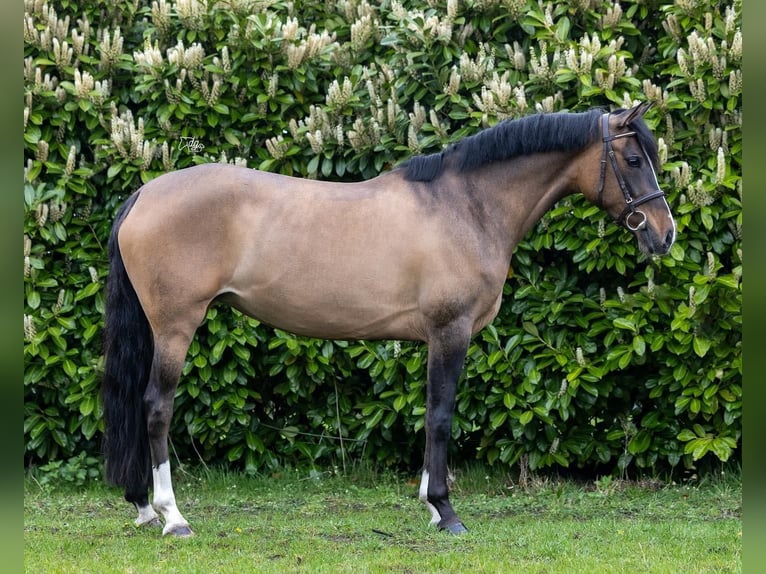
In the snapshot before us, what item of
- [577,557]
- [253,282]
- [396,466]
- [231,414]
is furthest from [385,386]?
[577,557]

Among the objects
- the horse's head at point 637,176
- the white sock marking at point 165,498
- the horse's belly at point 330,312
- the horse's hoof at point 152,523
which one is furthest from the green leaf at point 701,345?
the horse's hoof at point 152,523

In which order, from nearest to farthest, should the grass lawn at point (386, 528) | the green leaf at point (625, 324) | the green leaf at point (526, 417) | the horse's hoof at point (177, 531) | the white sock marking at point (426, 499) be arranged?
the grass lawn at point (386, 528)
the horse's hoof at point (177, 531)
the white sock marking at point (426, 499)
the green leaf at point (625, 324)
the green leaf at point (526, 417)

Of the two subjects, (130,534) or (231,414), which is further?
(231,414)

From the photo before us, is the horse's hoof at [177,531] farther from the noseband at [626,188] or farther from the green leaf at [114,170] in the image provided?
the noseband at [626,188]

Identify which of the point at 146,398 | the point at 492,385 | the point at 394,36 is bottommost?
the point at 492,385

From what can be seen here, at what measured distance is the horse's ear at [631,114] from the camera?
459 centimetres

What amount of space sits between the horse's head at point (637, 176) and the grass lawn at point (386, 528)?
5.40 feet

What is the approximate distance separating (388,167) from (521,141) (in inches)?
59.0

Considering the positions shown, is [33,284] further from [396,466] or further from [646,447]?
[646,447]

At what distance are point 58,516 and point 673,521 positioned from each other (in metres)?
3.76

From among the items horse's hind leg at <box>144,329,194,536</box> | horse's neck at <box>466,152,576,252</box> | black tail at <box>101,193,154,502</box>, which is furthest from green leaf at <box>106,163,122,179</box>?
horse's neck at <box>466,152,576,252</box>

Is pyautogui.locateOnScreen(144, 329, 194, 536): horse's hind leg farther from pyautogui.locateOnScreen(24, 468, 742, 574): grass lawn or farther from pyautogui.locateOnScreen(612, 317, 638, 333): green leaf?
pyautogui.locateOnScreen(612, 317, 638, 333): green leaf

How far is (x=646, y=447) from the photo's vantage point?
5.87m

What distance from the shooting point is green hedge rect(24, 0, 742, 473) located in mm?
5605
